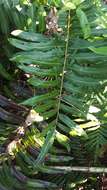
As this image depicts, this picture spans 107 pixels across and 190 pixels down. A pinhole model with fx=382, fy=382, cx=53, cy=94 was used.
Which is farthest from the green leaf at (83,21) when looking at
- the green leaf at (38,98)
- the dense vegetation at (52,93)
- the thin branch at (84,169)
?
the thin branch at (84,169)

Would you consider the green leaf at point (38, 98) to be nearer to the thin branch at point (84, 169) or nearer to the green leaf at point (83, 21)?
the green leaf at point (83, 21)

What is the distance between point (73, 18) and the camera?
935mm

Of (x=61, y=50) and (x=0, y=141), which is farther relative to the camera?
(x=0, y=141)

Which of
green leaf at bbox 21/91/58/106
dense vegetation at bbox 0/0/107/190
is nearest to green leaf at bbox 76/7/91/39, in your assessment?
dense vegetation at bbox 0/0/107/190

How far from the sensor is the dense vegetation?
0.94 metres

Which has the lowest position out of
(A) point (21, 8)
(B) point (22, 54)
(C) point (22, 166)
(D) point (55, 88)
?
(C) point (22, 166)

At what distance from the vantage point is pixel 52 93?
3.31 ft

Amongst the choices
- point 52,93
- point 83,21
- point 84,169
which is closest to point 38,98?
point 52,93

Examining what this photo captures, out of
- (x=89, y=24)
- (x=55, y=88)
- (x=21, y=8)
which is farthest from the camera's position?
(x=21, y=8)

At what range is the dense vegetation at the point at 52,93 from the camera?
94 centimetres

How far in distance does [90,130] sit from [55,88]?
0.88 feet

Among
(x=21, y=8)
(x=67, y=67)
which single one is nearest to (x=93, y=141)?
(x=67, y=67)

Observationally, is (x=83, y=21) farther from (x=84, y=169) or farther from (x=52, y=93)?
(x=84, y=169)

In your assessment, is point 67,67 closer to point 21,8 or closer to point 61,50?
point 61,50
